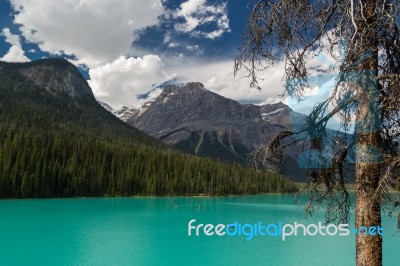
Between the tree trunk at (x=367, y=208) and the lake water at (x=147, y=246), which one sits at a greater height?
the tree trunk at (x=367, y=208)

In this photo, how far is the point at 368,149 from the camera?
479 centimetres

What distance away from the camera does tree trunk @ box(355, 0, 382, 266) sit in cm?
474

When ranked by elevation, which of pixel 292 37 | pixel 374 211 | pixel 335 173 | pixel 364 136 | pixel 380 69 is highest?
pixel 292 37

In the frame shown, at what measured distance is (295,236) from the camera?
51.3 metres

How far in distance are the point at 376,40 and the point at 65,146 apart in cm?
14261

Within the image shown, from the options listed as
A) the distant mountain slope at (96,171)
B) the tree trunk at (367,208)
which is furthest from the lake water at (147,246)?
the distant mountain slope at (96,171)

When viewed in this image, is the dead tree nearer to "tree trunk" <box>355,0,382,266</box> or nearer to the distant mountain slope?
"tree trunk" <box>355,0,382,266</box>

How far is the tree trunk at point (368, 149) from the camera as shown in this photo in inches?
187

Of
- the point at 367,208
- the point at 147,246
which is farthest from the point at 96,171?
the point at 367,208

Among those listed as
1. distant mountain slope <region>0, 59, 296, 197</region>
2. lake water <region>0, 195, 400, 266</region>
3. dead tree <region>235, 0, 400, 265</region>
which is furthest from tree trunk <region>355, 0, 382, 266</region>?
distant mountain slope <region>0, 59, 296, 197</region>

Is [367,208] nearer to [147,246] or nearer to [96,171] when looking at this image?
[147,246]

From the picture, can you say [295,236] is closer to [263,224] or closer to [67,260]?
[263,224]

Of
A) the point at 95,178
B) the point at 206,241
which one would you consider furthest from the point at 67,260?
the point at 95,178

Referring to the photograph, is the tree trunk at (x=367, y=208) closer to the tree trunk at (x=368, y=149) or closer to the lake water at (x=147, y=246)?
the tree trunk at (x=368, y=149)
